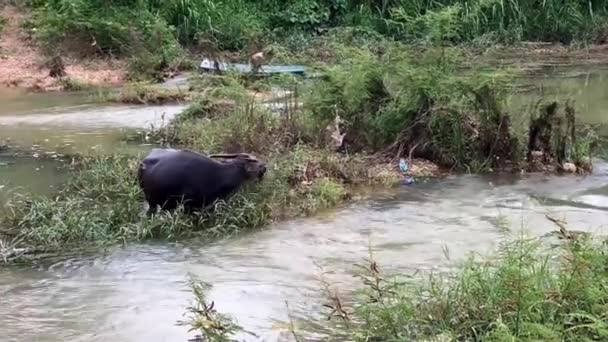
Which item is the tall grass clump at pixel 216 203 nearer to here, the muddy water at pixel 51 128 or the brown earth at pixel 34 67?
the muddy water at pixel 51 128

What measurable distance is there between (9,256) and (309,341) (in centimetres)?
278

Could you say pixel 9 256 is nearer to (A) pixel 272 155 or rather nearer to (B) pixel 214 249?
(B) pixel 214 249

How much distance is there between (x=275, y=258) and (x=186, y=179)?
1234mm

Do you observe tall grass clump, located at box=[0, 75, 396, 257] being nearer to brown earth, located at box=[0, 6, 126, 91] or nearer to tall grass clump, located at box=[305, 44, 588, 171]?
tall grass clump, located at box=[305, 44, 588, 171]

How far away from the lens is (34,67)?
17.4 meters

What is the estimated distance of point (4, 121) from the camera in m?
12.9

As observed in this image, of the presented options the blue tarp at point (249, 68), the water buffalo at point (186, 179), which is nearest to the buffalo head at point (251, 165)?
the water buffalo at point (186, 179)

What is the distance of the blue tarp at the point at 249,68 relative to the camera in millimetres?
14186

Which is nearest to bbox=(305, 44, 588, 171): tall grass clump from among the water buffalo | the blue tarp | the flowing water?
the flowing water

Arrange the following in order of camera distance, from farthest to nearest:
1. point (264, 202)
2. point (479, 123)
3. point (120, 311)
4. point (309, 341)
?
point (479, 123)
point (264, 202)
point (120, 311)
point (309, 341)

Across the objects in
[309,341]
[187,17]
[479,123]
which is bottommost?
[309,341]

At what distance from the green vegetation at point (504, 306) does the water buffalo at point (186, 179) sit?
280cm

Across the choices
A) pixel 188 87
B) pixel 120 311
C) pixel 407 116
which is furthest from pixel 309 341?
pixel 188 87

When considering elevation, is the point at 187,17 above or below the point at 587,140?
above
